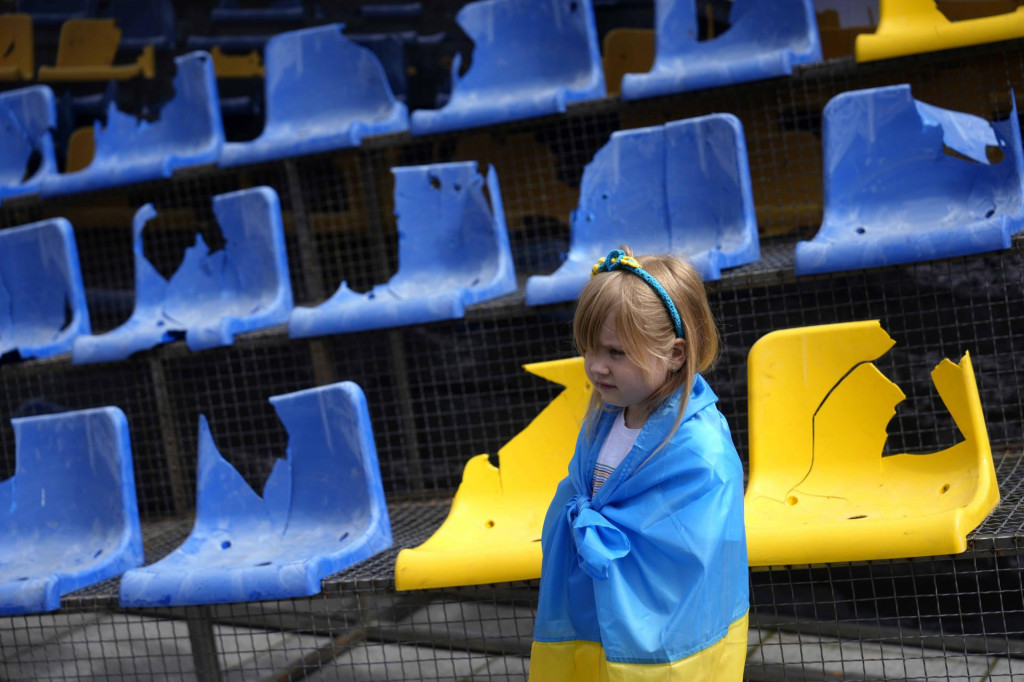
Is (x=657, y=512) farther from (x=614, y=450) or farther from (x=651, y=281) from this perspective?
(x=651, y=281)

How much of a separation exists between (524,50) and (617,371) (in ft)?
5.69

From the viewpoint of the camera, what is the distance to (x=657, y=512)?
3.74 ft

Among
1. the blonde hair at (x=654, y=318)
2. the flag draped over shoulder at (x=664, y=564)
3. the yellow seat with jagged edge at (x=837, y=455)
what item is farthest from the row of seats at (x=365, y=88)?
the flag draped over shoulder at (x=664, y=564)

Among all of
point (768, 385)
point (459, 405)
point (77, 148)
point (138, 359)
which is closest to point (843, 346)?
point (768, 385)

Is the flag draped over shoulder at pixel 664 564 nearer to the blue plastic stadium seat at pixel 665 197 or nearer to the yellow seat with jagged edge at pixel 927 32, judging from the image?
the blue plastic stadium seat at pixel 665 197

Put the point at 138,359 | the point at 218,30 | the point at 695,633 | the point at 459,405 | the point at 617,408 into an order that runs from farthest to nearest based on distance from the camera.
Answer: the point at 218,30 → the point at 459,405 → the point at 138,359 → the point at 617,408 → the point at 695,633

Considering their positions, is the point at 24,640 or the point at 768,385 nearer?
the point at 768,385

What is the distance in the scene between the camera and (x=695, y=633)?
111 centimetres

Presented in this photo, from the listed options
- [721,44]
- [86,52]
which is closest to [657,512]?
[721,44]

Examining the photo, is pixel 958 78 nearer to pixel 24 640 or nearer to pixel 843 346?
pixel 843 346

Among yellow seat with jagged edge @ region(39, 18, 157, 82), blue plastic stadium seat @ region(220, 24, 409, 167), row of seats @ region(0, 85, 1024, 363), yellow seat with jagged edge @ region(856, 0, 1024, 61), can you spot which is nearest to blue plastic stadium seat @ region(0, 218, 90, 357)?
row of seats @ region(0, 85, 1024, 363)

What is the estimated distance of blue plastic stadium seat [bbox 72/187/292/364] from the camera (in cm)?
231

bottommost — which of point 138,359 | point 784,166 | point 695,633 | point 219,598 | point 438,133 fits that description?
point 219,598

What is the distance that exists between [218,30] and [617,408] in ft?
7.84
